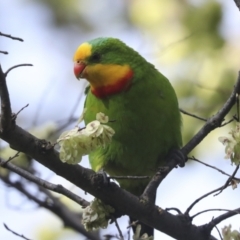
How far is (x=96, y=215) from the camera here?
237 centimetres

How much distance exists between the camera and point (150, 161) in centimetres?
305

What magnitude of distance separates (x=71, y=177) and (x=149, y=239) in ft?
1.16

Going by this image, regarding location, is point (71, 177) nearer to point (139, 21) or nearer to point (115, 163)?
point (115, 163)

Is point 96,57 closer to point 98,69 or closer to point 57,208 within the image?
point 98,69

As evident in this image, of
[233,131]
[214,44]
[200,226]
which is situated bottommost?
[200,226]

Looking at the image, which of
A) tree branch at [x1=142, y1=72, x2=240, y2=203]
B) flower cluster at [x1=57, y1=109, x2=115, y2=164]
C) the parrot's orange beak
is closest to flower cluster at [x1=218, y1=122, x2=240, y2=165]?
tree branch at [x1=142, y1=72, x2=240, y2=203]

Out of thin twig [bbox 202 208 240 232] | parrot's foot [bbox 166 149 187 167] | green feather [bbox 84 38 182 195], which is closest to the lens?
thin twig [bbox 202 208 240 232]

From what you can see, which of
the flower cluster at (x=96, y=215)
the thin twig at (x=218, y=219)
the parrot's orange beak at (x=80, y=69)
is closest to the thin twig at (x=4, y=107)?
the flower cluster at (x=96, y=215)

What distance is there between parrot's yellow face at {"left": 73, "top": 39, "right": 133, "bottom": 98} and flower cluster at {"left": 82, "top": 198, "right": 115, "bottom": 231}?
83 cm

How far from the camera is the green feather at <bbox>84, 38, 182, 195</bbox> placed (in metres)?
2.97

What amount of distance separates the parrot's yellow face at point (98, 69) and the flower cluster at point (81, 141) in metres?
1.03

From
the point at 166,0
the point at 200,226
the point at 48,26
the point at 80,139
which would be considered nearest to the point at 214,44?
the point at 166,0

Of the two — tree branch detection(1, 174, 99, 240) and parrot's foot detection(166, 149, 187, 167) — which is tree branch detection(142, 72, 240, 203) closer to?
parrot's foot detection(166, 149, 187, 167)

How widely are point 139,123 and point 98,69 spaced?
15.1 inches
